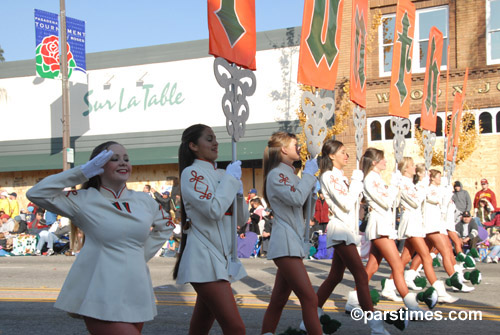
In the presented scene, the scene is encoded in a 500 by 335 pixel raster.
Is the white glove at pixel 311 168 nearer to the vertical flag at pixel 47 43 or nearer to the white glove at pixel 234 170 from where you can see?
the white glove at pixel 234 170

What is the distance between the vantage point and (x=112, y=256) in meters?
3.52

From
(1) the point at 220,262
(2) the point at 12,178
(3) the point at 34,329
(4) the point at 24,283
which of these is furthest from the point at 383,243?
(2) the point at 12,178

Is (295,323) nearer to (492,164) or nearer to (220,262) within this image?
(220,262)

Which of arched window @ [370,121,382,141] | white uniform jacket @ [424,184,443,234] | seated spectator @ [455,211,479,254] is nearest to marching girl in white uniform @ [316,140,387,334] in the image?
white uniform jacket @ [424,184,443,234]

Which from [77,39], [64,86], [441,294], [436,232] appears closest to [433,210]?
[436,232]

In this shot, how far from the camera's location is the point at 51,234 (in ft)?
56.7

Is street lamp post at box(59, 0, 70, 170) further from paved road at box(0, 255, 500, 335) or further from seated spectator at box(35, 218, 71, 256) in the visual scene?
paved road at box(0, 255, 500, 335)

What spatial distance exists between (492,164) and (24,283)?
49.3ft

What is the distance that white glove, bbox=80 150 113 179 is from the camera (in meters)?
3.49

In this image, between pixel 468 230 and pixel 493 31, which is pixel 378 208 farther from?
pixel 493 31

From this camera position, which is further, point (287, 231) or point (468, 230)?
point (468, 230)

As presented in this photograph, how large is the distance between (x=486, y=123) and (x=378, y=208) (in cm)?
1387

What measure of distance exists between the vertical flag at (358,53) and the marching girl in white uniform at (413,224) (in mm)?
1199

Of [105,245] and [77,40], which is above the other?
[77,40]
